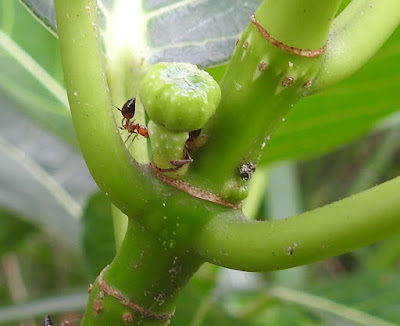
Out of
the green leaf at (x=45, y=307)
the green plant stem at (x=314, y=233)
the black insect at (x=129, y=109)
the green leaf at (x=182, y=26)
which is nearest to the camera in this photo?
the green plant stem at (x=314, y=233)

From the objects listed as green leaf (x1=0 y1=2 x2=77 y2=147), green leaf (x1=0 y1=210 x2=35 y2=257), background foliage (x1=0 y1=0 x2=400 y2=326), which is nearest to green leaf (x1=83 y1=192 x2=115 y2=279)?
background foliage (x1=0 y1=0 x2=400 y2=326)

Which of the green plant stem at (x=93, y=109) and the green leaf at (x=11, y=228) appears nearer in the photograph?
the green plant stem at (x=93, y=109)

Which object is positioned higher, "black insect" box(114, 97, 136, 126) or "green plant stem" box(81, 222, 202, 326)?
"black insect" box(114, 97, 136, 126)

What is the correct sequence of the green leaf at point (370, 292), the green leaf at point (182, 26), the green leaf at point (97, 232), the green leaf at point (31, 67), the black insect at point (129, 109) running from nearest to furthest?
1. the black insect at point (129, 109)
2. the green leaf at point (182, 26)
3. the green leaf at point (31, 67)
4. the green leaf at point (97, 232)
5. the green leaf at point (370, 292)

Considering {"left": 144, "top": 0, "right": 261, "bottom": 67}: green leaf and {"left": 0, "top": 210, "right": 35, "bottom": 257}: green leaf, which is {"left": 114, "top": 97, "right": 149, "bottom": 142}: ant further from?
{"left": 0, "top": 210, "right": 35, "bottom": 257}: green leaf

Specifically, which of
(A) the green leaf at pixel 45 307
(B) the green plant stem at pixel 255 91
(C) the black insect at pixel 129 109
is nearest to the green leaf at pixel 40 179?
(A) the green leaf at pixel 45 307

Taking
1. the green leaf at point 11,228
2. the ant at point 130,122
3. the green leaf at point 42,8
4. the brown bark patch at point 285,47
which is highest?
the brown bark patch at point 285,47

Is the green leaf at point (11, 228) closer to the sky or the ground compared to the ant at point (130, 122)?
closer to the ground

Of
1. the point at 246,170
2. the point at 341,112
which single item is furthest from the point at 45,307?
the point at 246,170

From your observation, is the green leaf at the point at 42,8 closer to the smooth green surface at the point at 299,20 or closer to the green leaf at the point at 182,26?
the green leaf at the point at 182,26
